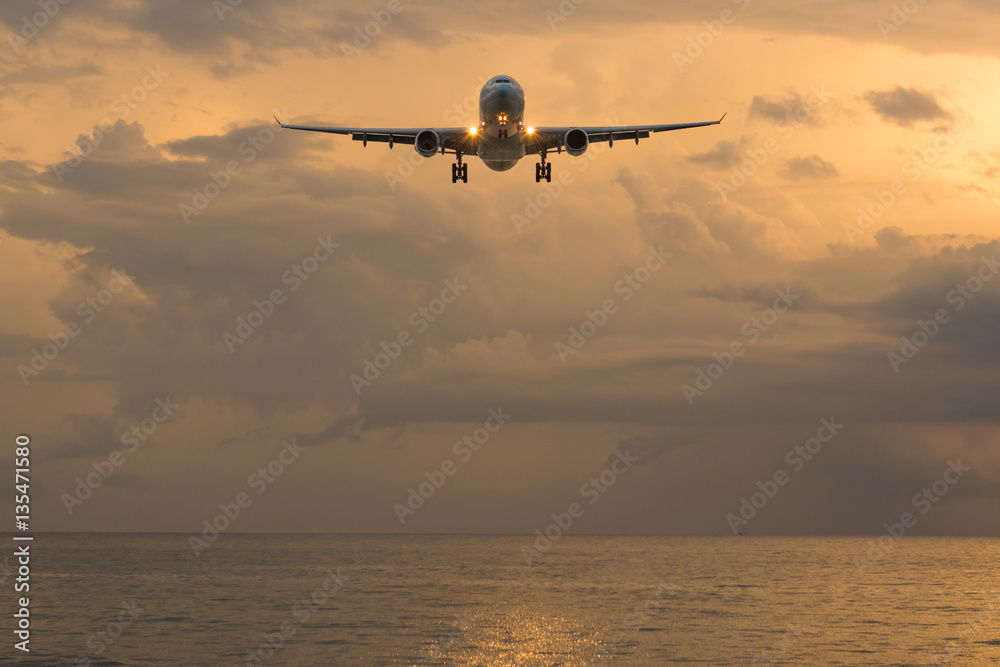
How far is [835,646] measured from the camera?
98938mm

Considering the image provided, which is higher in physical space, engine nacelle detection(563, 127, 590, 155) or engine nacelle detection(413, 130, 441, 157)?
engine nacelle detection(413, 130, 441, 157)

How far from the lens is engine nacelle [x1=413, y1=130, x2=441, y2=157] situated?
230 ft

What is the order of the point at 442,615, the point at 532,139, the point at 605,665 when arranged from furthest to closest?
the point at 442,615, the point at 605,665, the point at 532,139

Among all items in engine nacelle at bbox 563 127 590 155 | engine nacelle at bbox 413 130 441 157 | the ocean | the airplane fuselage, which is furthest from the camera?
the ocean

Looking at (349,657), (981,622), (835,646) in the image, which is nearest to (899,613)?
(981,622)

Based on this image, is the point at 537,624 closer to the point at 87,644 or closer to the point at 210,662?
the point at 210,662

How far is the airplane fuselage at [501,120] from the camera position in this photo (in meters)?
66.4

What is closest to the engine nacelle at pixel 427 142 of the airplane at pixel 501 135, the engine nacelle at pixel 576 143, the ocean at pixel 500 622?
the airplane at pixel 501 135

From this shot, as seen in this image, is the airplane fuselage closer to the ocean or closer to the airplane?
the airplane

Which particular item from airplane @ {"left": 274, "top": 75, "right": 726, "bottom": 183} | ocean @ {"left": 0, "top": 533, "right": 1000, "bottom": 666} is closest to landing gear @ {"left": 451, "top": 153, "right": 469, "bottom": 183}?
airplane @ {"left": 274, "top": 75, "right": 726, "bottom": 183}

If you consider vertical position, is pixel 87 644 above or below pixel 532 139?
below

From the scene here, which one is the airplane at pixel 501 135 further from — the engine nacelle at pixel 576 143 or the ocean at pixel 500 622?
the ocean at pixel 500 622

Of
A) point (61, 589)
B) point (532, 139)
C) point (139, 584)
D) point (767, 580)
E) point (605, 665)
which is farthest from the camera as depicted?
point (767, 580)

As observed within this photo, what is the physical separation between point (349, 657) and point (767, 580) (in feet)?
373
